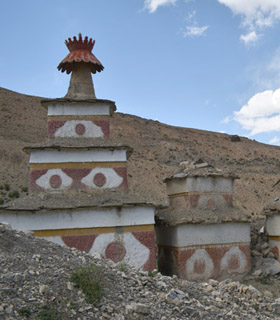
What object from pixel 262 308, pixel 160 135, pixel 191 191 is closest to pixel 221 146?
pixel 160 135

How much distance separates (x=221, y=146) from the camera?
7388 centimetres

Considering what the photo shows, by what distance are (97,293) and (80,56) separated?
12.3 metres

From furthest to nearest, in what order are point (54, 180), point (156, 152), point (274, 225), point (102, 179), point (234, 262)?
point (156, 152) < point (274, 225) < point (234, 262) < point (102, 179) < point (54, 180)

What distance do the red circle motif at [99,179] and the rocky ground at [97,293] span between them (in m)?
5.91

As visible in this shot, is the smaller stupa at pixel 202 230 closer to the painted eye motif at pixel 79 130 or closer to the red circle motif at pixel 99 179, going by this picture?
the red circle motif at pixel 99 179

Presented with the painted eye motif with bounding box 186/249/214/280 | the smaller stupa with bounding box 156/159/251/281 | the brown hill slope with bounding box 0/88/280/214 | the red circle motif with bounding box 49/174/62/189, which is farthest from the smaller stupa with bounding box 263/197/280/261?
the brown hill slope with bounding box 0/88/280/214

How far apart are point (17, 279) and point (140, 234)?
7.52 metres

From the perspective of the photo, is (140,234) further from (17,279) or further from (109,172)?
(17,279)

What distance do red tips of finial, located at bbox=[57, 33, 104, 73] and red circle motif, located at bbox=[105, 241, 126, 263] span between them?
7.77m

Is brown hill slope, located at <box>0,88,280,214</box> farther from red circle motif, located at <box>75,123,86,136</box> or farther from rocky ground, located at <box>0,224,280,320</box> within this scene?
rocky ground, located at <box>0,224,280,320</box>

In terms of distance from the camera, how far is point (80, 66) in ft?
55.1

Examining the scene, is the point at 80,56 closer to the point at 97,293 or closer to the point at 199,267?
the point at 199,267

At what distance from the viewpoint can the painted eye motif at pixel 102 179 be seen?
14312mm

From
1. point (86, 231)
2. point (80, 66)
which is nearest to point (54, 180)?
point (86, 231)
